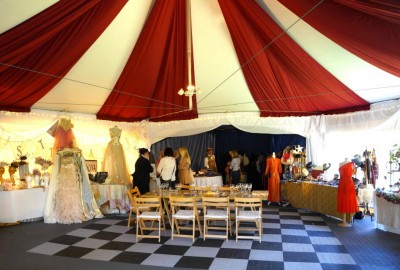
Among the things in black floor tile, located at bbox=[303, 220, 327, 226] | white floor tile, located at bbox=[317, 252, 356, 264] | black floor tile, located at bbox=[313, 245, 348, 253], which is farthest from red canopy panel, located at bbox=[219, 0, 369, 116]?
white floor tile, located at bbox=[317, 252, 356, 264]

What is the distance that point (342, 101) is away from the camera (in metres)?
7.58

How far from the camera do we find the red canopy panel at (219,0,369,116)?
5.14 meters

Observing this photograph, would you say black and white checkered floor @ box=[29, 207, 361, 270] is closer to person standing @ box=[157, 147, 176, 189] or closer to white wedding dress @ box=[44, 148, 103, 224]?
white wedding dress @ box=[44, 148, 103, 224]

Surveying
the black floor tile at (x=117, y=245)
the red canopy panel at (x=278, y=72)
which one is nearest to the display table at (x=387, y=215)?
the red canopy panel at (x=278, y=72)

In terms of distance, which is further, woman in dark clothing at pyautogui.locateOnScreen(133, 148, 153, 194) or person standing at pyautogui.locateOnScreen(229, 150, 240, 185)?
person standing at pyautogui.locateOnScreen(229, 150, 240, 185)

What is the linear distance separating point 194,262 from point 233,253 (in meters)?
0.67

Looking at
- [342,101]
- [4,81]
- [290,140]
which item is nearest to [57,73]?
[4,81]

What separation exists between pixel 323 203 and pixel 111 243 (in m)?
4.64

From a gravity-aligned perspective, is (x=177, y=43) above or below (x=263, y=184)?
above

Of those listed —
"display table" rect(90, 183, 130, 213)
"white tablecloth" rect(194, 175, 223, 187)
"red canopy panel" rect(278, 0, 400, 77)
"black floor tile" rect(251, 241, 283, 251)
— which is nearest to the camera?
"red canopy panel" rect(278, 0, 400, 77)

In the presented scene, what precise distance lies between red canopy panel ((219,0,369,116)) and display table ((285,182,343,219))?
1.87m

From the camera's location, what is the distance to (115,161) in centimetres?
880

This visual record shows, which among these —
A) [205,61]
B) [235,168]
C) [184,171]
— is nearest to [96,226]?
[184,171]

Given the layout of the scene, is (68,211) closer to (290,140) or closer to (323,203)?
(323,203)
